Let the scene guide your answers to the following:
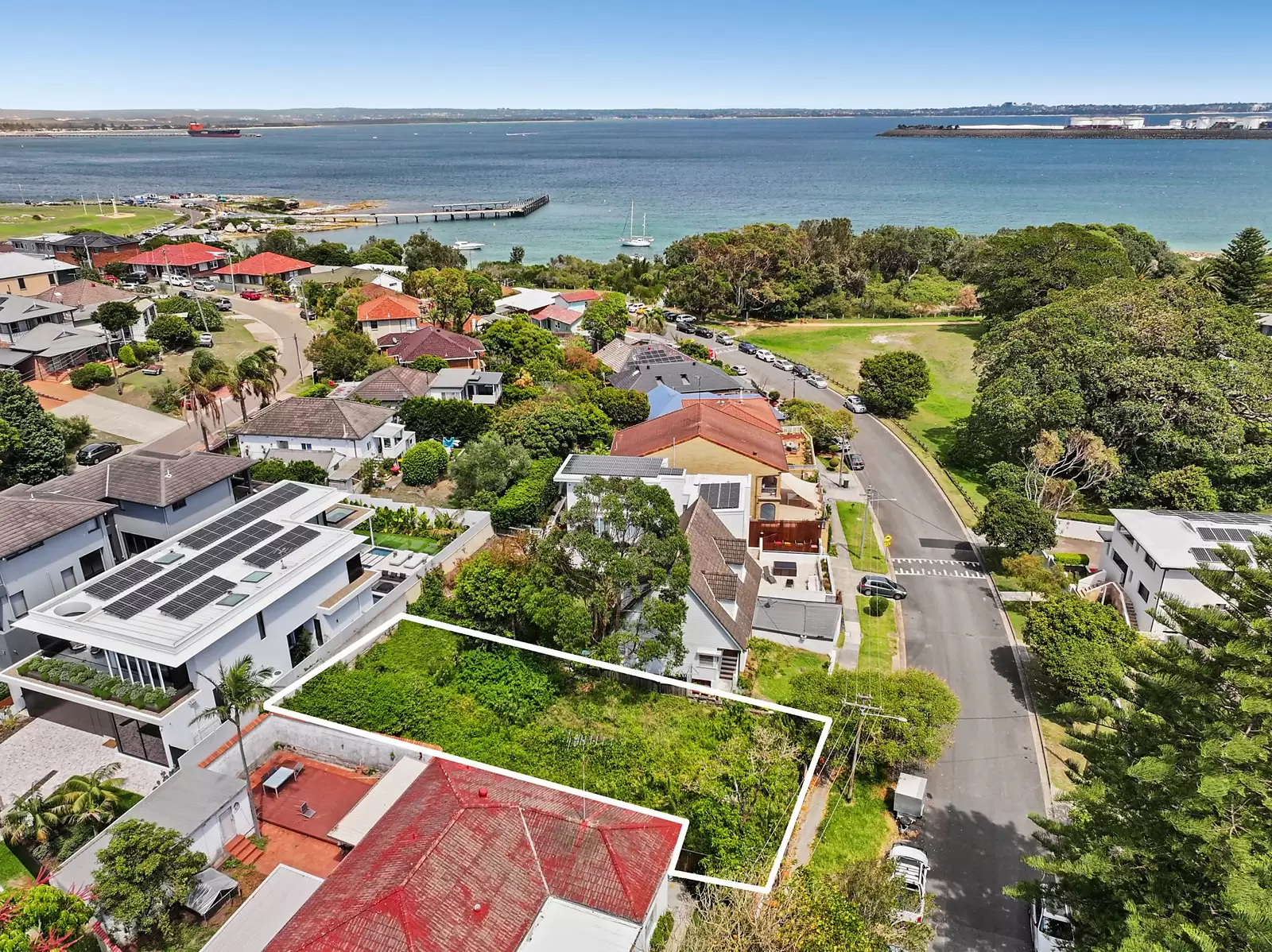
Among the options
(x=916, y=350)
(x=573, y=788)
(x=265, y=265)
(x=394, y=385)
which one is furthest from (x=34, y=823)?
(x=265, y=265)

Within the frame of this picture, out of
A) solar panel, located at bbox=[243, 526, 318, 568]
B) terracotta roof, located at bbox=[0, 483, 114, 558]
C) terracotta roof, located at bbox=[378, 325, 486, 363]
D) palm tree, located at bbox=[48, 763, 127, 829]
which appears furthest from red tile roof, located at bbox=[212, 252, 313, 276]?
palm tree, located at bbox=[48, 763, 127, 829]

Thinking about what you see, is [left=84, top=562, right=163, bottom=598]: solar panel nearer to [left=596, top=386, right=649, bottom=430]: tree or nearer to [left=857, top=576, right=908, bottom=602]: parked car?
[left=857, top=576, right=908, bottom=602]: parked car

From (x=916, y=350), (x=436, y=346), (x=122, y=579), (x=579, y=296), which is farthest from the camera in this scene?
(x=579, y=296)

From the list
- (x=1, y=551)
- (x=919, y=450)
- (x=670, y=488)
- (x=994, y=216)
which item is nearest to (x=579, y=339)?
(x=919, y=450)

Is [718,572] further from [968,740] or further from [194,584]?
[194,584]

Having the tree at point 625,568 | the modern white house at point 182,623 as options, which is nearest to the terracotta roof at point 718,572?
the tree at point 625,568

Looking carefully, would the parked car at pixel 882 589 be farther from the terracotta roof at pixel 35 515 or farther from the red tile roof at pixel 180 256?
the red tile roof at pixel 180 256
